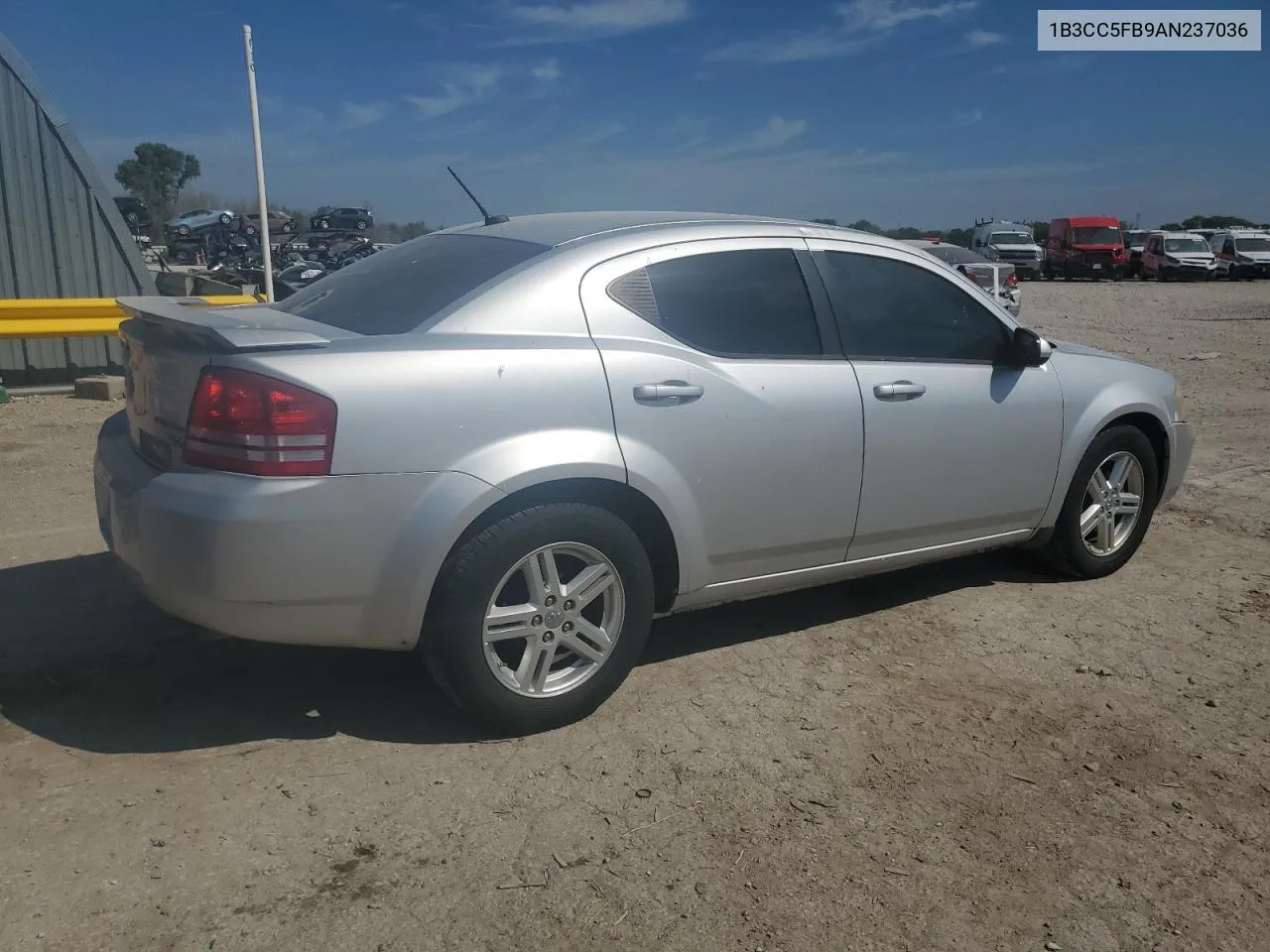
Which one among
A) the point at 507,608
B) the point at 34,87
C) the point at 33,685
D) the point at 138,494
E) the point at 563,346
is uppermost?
the point at 34,87

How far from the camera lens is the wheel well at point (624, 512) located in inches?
133

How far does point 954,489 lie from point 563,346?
1861 mm

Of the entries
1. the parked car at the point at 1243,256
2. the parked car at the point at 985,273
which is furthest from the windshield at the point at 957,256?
the parked car at the point at 1243,256

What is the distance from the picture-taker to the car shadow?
140 inches

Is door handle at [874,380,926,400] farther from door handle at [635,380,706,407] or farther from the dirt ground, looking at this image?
the dirt ground

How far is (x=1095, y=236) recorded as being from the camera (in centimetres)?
4022

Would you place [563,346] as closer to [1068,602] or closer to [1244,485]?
[1068,602]

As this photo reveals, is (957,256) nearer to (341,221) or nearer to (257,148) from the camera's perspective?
(257,148)

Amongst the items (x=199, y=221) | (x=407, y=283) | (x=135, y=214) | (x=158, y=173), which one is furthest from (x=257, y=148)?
(x=158, y=173)

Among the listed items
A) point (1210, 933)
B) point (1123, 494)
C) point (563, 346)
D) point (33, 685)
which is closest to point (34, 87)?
point (33, 685)

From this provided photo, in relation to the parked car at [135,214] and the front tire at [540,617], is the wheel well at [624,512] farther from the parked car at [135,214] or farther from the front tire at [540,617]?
the parked car at [135,214]

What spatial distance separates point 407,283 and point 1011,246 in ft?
131

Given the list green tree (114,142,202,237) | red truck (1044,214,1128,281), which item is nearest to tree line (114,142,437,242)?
green tree (114,142,202,237)

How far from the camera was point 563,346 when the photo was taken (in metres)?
3.52
